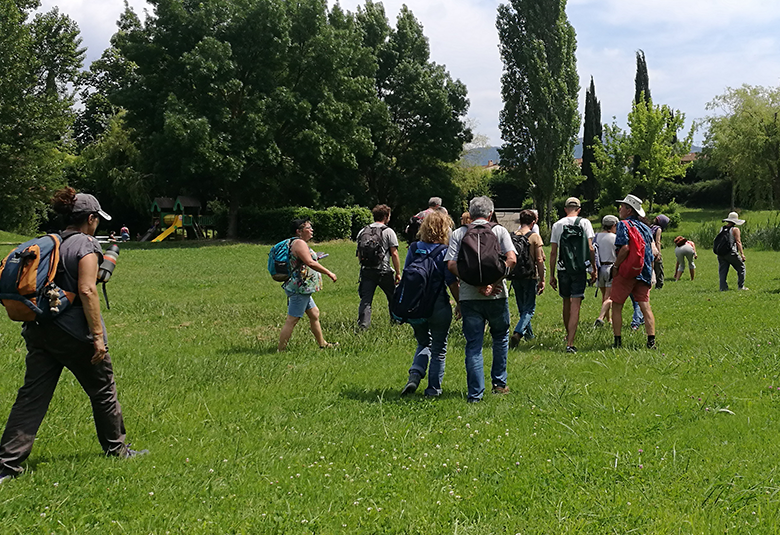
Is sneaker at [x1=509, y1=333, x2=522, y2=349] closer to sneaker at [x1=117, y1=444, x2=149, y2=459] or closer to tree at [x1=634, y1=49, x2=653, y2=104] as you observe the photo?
sneaker at [x1=117, y1=444, x2=149, y2=459]

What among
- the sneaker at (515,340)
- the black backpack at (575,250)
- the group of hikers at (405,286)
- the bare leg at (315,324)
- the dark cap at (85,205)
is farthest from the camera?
the sneaker at (515,340)

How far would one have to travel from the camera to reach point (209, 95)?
35.0 metres

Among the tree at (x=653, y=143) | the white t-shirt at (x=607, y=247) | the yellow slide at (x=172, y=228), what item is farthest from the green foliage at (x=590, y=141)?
the white t-shirt at (x=607, y=247)

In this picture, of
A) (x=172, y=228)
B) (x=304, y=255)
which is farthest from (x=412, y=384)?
(x=172, y=228)

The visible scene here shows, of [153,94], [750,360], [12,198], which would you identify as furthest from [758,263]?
[12,198]

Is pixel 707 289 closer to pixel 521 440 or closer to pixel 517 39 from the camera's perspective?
pixel 521 440

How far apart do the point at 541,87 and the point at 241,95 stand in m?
20.2

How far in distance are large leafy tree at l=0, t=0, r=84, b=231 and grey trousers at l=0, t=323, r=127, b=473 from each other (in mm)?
38270

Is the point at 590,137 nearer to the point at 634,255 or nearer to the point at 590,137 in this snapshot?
the point at 590,137

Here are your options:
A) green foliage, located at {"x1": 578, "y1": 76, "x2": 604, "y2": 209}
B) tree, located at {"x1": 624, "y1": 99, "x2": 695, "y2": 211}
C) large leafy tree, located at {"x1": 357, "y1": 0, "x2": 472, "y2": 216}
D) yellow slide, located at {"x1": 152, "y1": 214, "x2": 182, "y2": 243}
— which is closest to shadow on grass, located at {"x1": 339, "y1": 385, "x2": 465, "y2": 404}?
yellow slide, located at {"x1": 152, "y1": 214, "x2": 182, "y2": 243}

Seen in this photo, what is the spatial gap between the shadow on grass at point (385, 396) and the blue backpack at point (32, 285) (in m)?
2.95

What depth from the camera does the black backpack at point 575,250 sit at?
29.0 feet

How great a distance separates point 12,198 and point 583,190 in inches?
1797

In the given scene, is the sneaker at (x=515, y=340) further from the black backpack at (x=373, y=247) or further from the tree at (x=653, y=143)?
the tree at (x=653, y=143)
